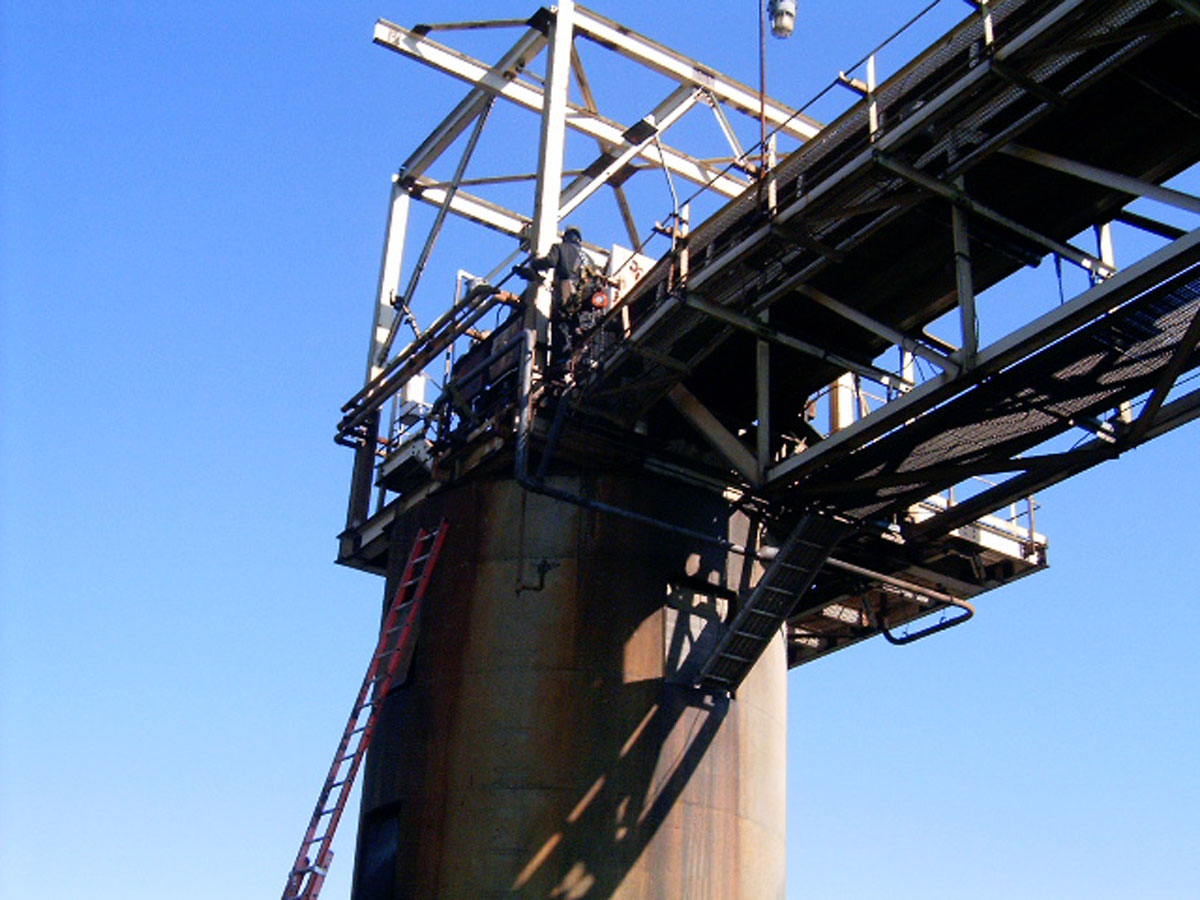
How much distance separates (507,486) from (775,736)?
5.22m

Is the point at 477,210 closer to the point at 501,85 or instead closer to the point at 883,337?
the point at 501,85

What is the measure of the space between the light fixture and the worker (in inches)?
190

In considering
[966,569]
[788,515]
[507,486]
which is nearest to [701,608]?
[788,515]

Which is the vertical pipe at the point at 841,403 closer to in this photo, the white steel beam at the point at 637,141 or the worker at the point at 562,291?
the worker at the point at 562,291

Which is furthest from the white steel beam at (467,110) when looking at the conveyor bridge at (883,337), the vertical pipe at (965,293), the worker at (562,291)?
the vertical pipe at (965,293)

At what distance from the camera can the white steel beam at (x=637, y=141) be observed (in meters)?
26.2

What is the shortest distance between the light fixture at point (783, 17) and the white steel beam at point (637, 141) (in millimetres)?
6063

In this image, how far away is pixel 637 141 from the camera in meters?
26.7

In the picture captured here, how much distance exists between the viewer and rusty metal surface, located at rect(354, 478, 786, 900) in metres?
19.8

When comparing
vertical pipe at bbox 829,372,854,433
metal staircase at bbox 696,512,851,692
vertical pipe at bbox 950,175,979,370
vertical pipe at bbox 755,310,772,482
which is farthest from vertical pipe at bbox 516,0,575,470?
vertical pipe at bbox 950,175,979,370

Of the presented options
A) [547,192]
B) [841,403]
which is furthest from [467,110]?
[841,403]

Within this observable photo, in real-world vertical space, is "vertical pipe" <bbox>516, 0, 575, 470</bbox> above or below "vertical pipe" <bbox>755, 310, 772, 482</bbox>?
above

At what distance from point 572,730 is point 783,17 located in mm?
9443

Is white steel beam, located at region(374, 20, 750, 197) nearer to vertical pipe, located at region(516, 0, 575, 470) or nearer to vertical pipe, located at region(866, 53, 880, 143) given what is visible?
vertical pipe, located at region(516, 0, 575, 470)
